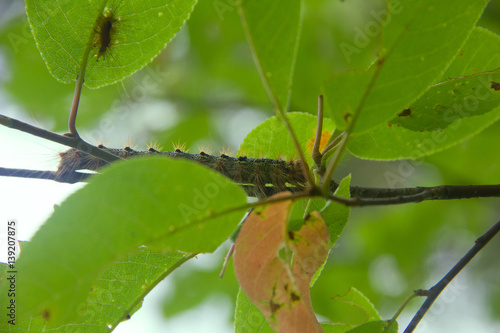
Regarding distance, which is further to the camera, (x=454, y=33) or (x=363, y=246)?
(x=363, y=246)

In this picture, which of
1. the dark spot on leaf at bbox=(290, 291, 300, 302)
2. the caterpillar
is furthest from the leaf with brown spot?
the caterpillar

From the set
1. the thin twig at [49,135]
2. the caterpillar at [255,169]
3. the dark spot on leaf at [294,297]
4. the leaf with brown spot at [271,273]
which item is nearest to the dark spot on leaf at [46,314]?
the leaf with brown spot at [271,273]

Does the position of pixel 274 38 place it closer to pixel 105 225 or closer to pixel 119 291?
pixel 105 225

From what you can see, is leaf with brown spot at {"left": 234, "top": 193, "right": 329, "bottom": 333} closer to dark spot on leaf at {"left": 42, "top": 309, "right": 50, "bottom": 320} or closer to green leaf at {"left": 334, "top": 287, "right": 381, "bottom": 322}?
dark spot on leaf at {"left": 42, "top": 309, "right": 50, "bottom": 320}

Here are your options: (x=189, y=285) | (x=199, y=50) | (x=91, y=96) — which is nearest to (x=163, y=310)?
(x=189, y=285)

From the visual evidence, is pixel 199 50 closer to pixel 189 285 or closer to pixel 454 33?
pixel 189 285

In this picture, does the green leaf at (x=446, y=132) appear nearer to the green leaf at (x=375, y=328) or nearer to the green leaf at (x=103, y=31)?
the green leaf at (x=375, y=328)
